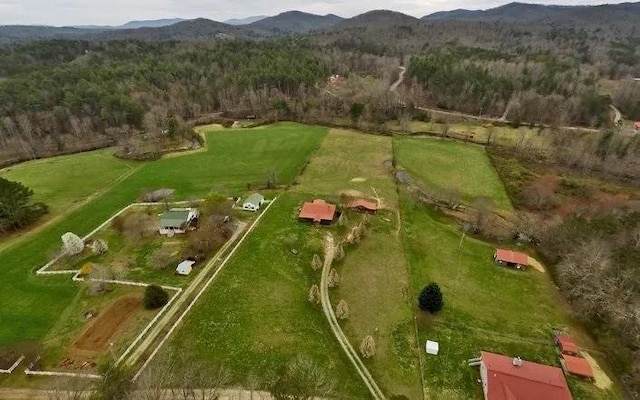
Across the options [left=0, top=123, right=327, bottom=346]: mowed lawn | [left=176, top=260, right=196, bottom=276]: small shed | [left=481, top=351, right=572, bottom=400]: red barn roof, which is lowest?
[left=0, top=123, right=327, bottom=346]: mowed lawn

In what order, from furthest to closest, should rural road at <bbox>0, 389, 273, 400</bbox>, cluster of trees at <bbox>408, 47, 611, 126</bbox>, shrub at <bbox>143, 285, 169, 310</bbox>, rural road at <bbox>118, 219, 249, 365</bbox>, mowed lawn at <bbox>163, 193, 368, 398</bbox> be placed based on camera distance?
1. cluster of trees at <bbox>408, 47, 611, 126</bbox>
2. shrub at <bbox>143, 285, 169, 310</bbox>
3. rural road at <bbox>118, 219, 249, 365</bbox>
4. mowed lawn at <bbox>163, 193, 368, 398</bbox>
5. rural road at <bbox>0, 389, 273, 400</bbox>

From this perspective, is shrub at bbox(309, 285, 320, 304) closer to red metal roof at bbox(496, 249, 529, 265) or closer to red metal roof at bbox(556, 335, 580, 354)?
red metal roof at bbox(556, 335, 580, 354)

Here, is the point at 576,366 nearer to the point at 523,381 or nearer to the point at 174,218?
the point at 523,381

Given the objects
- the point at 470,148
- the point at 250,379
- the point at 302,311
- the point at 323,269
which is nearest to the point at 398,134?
the point at 470,148

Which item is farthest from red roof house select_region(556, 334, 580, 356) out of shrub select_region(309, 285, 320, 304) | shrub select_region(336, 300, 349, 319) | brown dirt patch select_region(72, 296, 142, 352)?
brown dirt patch select_region(72, 296, 142, 352)

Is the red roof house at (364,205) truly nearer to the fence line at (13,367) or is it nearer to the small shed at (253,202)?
the small shed at (253,202)

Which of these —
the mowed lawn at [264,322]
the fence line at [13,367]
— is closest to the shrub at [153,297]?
the mowed lawn at [264,322]

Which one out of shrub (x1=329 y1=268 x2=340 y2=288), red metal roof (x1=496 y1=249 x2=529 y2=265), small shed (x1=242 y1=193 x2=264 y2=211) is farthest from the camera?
small shed (x1=242 y1=193 x2=264 y2=211)

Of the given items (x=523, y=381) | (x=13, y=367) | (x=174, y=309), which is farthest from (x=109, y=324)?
(x=523, y=381)

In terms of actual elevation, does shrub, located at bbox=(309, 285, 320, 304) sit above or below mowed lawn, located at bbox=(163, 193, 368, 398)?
above

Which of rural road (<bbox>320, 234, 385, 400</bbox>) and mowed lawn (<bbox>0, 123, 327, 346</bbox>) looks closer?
rural road (<bbox>320, 234, 385, 400</bbox>)
